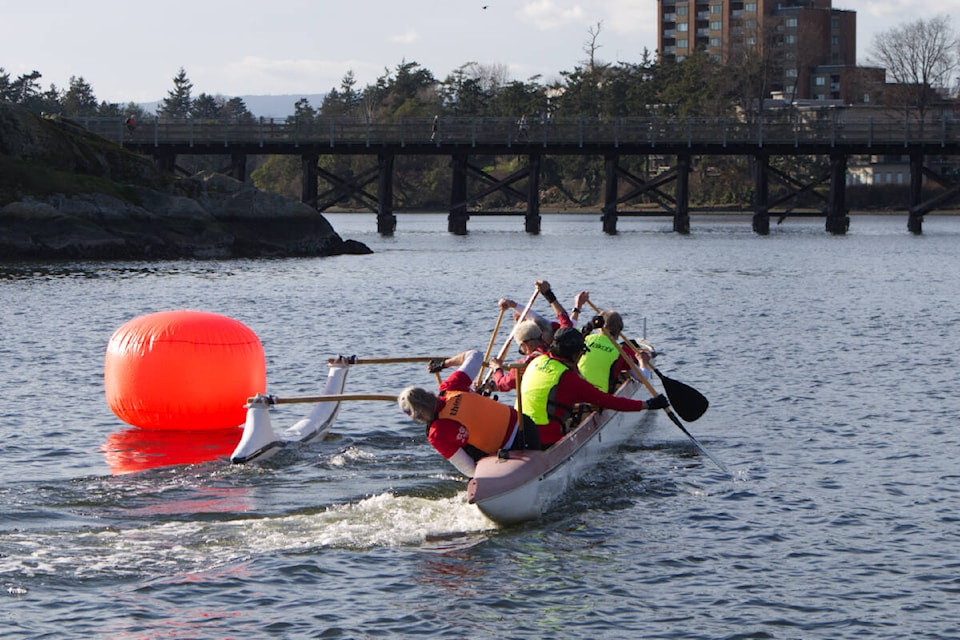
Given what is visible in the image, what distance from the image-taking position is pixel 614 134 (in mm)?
67250

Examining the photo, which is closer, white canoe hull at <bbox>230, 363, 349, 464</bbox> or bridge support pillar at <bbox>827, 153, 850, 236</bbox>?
white canoe hull at <bbox>230, 363, 349, 464</bbox>

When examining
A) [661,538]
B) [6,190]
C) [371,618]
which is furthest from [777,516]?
[6,190]

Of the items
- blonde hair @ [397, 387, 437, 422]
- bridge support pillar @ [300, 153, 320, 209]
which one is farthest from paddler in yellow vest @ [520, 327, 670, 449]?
bridge support pillar @ [300, 153, 320, 209]

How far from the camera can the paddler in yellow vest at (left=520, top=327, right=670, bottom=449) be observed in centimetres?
→ 1370

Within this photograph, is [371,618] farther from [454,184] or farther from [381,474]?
[454,184]

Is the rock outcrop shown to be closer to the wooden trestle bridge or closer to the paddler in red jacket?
the wooden trestle bridge

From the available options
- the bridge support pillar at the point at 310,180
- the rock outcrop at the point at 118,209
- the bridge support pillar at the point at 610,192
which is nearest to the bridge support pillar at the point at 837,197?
the bridge support pillar at the point at 610,192

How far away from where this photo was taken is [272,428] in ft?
52.6

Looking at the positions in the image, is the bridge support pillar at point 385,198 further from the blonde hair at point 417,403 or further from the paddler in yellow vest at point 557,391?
the blonde hair at point 417,403

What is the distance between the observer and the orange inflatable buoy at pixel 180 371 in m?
15.9

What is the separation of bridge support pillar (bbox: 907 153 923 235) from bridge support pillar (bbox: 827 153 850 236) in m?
3.17

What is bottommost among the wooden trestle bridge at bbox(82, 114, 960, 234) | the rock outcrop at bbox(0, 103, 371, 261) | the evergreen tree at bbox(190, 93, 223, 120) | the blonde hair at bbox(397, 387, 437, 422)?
the blonde hair at bbox(397, 387, 437, 422)

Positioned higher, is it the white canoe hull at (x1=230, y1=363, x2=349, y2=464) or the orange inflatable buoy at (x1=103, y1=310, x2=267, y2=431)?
the orange inflatable buoy at (x1=103, y1=310, x2=267, y2=431)

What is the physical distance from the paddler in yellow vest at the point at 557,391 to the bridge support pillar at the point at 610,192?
181 feet
